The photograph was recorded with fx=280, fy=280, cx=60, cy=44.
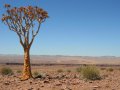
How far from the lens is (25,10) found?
864 inches

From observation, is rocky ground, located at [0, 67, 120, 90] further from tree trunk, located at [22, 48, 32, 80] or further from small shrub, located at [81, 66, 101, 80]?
tree trunk, located at [22, 48, 32, 80]

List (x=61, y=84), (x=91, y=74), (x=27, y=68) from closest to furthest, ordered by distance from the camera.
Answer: (x=61, y=84), (x=91, y=74), (x=27, y=68)

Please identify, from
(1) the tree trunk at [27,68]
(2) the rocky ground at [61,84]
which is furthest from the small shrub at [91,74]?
(1) the tree trunk at [27,68]

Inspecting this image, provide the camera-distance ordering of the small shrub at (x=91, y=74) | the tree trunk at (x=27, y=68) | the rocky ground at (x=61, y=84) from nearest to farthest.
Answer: the rocky ground at (x=61, y=84) → the small shrub at (x=91, y=74) → the tree trunk at (x=27, y=68)

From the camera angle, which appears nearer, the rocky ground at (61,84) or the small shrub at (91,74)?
the rocky ground at (61,84)

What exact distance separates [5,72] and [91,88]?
57.1 feet

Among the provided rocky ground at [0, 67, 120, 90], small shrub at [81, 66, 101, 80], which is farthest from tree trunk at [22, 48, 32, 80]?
small shrub at [81, 66, 101, 80]

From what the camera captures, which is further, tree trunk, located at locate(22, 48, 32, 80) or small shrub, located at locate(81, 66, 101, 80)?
tree trunk, located at locate(22, 48, 32, 80)

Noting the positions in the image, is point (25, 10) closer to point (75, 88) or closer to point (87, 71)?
point (87, 71)

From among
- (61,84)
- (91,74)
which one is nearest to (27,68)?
(91,74)

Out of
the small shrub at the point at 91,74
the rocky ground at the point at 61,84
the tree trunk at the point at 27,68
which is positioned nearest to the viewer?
the rocky ground at the point at 61,84

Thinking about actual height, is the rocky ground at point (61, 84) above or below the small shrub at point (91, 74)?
below

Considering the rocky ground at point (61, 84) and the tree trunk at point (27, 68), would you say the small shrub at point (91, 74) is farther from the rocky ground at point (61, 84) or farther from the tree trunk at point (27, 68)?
the tree trunk at point (27, 68)

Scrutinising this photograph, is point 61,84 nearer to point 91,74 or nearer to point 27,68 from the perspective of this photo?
point 91,74
